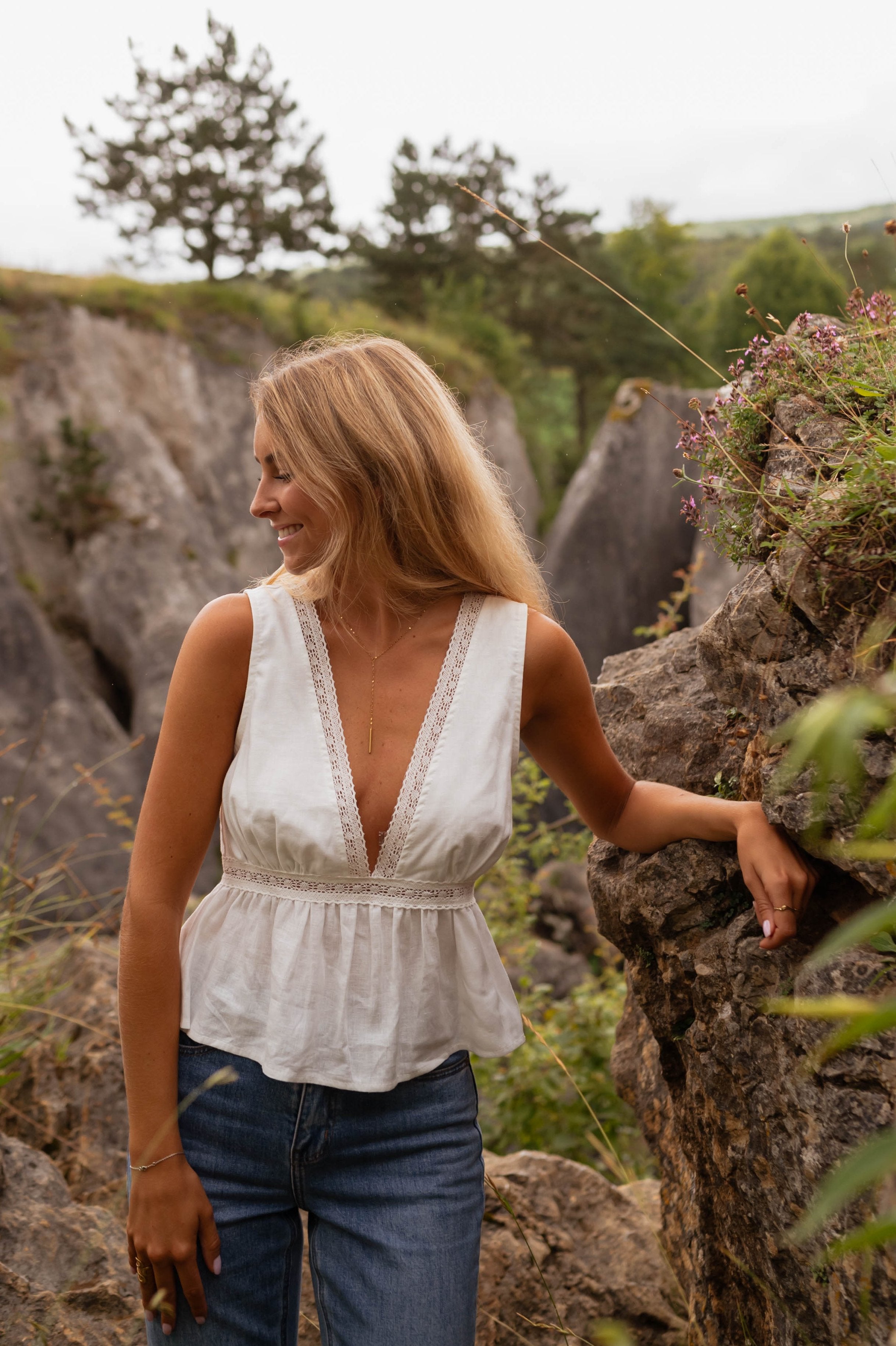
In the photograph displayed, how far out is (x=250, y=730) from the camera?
167cm

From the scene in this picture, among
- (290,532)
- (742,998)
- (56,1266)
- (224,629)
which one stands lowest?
(56,1266)

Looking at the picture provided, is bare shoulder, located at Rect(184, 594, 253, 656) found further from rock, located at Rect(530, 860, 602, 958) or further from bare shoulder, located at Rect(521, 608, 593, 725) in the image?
rock, located at Rect(530, 860, 602, 958)

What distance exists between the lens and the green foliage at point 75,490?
1252cm

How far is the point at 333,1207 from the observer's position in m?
1.60

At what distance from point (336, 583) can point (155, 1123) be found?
903mm

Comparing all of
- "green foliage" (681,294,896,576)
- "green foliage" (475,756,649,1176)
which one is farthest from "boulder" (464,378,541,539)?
"green foliage" (681,294,896,576)

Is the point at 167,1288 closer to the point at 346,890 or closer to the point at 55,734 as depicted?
the point at 346,890

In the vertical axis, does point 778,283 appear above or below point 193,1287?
above

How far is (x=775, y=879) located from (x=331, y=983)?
69 centimetres

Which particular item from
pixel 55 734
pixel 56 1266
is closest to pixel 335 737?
pixel 56 1266

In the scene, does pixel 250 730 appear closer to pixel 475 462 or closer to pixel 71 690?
pixel 475 462

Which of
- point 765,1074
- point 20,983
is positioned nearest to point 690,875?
point 765,1074

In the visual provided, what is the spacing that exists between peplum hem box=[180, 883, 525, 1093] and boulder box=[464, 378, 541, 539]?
15.6m

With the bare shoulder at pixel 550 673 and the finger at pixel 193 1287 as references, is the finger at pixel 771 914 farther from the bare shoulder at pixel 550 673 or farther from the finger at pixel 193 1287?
the finger at pixel 193 1287
